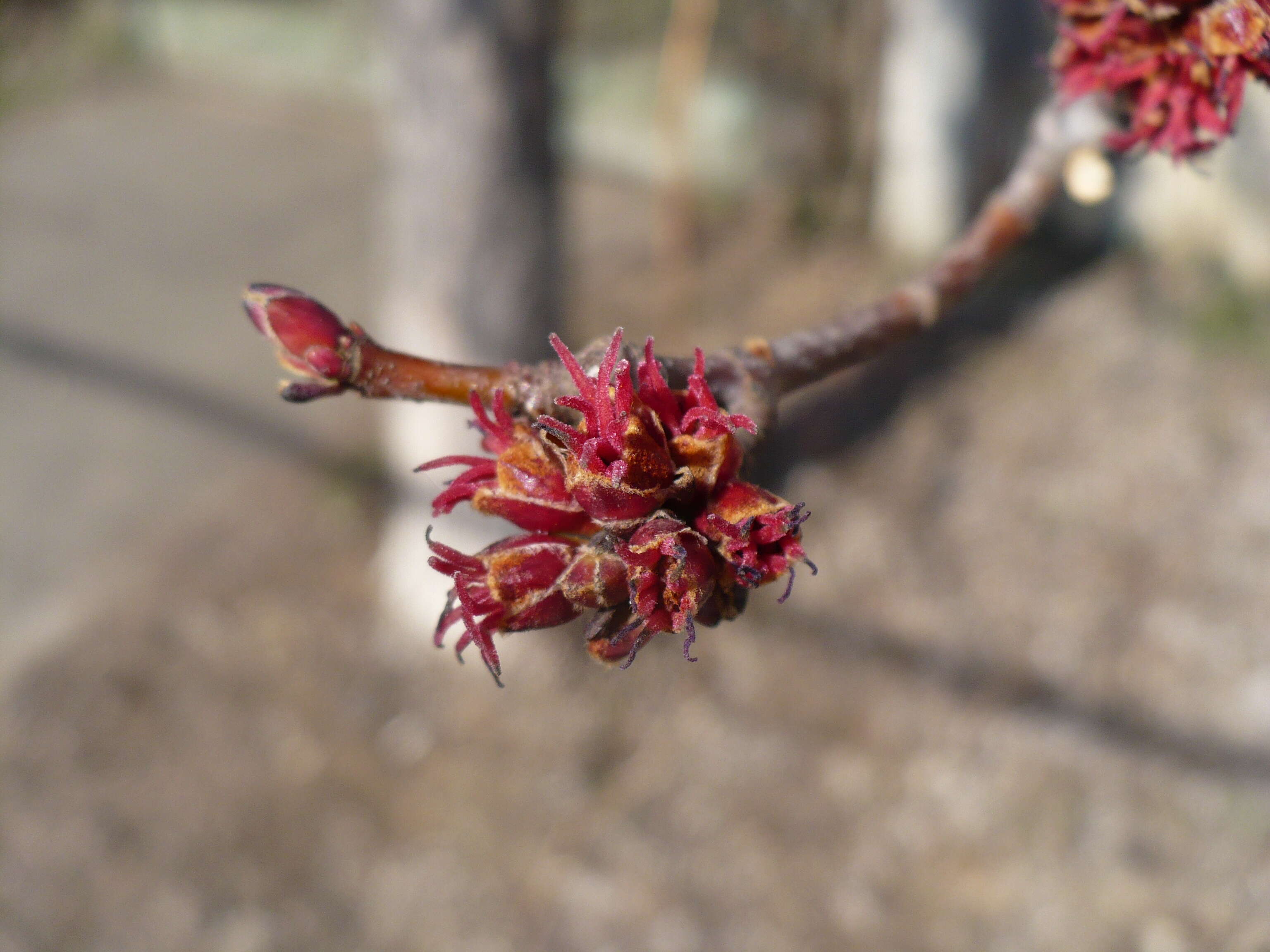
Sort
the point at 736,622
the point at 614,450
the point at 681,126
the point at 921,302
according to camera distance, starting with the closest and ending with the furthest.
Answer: the point at 614,450 < the point at 921,302 < the point at 736,622 < the point at 681,126

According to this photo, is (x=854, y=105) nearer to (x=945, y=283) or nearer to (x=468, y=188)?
(x=468, y=188)

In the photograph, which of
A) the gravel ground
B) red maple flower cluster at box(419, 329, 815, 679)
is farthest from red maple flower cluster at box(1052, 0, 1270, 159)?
the gravel ground

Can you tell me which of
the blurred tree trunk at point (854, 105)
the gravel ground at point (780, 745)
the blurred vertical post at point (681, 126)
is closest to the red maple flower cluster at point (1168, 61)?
the gravel ground at point (780, 745)

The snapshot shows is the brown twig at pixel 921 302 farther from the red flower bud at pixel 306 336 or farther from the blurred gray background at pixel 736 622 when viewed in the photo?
the blurred gray background at pixel 736 622

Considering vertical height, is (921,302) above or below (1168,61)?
below

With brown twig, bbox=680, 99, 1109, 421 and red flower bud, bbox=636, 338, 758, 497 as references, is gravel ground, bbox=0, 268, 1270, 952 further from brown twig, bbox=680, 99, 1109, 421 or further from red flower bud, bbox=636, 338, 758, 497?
red flower bud, bbox=636, 338, 758, 497

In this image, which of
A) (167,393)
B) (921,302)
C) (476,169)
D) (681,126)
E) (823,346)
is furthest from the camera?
(681,126)

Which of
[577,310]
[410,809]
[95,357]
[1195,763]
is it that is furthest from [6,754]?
[1195,763]

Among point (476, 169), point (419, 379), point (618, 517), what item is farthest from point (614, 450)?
point (476, 169)
